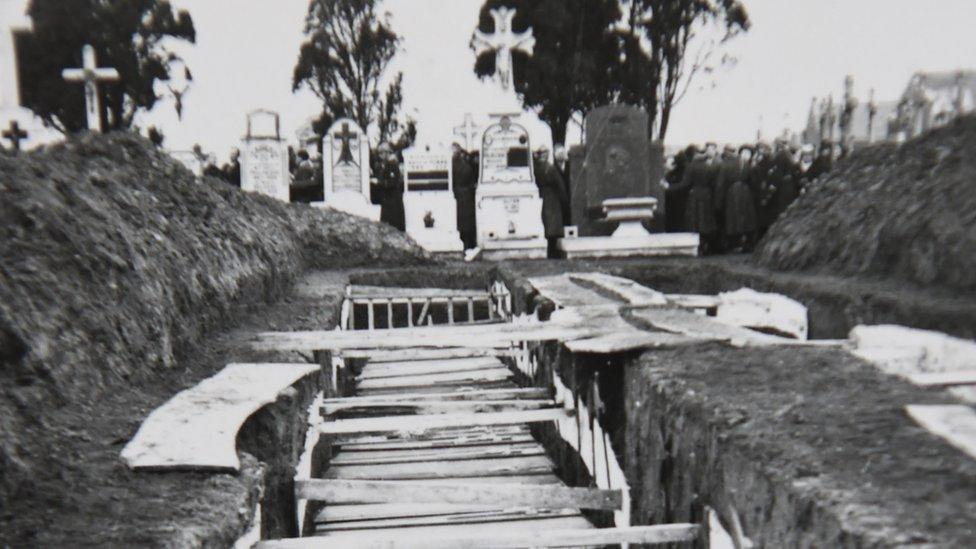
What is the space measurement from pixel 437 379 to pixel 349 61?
88.3ft

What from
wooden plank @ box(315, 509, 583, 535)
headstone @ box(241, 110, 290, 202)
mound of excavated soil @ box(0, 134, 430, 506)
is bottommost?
wooden plank @ box(315, 509, 583, 535)

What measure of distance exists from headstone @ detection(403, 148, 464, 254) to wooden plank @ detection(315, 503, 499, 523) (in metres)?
9.52

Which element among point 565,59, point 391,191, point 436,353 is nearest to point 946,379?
point 436,353

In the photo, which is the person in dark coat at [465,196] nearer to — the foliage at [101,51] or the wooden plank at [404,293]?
the wooden plank at [404,293]

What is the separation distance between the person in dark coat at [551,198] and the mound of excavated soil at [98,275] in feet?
28.4

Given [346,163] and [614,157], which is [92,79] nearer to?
[346,163]

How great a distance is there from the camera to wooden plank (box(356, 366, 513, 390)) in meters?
6.59

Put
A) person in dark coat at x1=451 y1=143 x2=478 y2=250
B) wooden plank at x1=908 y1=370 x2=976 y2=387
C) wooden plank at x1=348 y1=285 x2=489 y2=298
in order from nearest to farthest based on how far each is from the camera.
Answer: wooden plank at x1=908 y1=370 x2=976 y2=387 < wooden plank at x1=348 y1=285 x2=489 y2=298 < person in dark coat at x1=451 y1=143 x2=478 y2=250

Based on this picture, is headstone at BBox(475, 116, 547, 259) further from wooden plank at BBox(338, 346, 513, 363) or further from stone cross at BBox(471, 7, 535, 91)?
wooden plank at BBox(338, 346, 513, 363)

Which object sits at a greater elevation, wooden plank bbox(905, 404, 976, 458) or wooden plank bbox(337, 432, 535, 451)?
wooden plank bbox(905, 404, 976, 458)

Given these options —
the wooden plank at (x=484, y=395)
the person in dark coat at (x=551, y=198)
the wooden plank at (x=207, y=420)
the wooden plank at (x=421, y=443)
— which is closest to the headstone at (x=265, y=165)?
the person in dark coat at (x=551, y=198)

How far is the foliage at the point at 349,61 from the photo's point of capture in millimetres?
31766

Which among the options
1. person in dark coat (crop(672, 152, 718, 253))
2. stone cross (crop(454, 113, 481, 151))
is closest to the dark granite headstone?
person in dark coat (crop(672, 152, 718, 253))

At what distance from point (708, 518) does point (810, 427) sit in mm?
417
